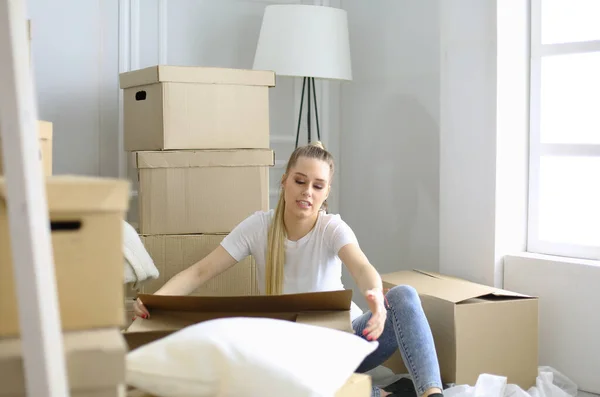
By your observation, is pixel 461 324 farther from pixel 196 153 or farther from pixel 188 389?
pixel 188 389

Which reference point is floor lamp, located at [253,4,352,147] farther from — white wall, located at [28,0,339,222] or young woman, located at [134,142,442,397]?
young woman, located at [134,142,442,397]

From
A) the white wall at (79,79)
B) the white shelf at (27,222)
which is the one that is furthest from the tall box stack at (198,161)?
the white shelf at (27,222)

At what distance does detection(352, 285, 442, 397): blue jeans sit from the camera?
205 cm

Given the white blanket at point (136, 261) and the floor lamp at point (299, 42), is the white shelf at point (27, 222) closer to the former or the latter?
the white blanket at point (136, 261)

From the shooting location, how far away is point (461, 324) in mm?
2355

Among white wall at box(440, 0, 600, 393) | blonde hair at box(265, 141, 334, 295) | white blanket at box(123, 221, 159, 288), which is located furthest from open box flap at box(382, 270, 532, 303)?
white blanket at box(123, 221, 159, 288)

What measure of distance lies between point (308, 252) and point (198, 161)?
0.54 metres

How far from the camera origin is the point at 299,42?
2.96 metres

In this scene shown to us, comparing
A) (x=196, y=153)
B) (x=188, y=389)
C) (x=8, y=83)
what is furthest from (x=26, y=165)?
(x=196, y=153)

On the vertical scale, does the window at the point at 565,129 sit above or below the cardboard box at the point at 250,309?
above

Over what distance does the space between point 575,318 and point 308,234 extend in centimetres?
95

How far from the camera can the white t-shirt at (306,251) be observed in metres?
2.24

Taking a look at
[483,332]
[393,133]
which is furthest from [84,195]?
[393,133]

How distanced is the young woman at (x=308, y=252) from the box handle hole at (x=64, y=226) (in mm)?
977
